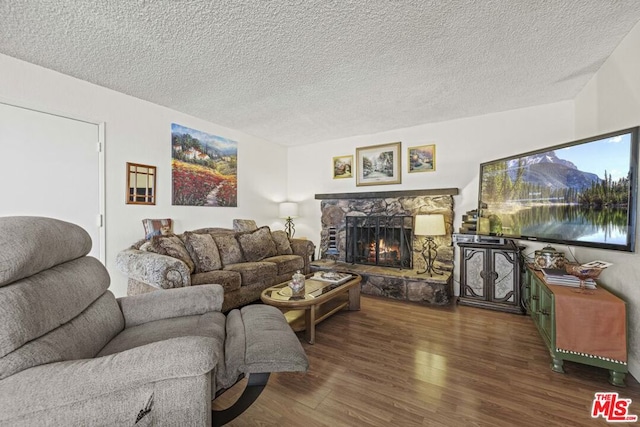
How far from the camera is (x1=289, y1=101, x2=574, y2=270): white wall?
11.2 ft

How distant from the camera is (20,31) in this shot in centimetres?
202

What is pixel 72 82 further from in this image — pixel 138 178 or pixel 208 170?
pixel 208 170

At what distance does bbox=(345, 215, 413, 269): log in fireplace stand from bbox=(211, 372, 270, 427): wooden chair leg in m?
3.35

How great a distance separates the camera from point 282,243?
14.1ft

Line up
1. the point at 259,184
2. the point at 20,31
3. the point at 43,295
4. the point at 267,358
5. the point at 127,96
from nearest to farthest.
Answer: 1. the point at 43,295
2. the point at 267,358
3. the point at 20,31
4. the point at 127,96
5. the point at 259,184

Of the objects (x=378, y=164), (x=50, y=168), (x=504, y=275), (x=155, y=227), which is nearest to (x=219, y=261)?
(x=155, y=227)

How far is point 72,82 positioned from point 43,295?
270cm

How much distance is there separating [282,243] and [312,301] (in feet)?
6.69

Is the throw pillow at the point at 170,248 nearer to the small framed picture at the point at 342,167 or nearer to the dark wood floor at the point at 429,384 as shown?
the dark wood floor at the point at 429,384

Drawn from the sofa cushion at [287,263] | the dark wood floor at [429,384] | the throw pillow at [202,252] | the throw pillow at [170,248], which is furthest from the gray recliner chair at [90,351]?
the sofa cushion at [287,263]

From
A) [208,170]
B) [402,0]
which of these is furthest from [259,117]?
[402,0]

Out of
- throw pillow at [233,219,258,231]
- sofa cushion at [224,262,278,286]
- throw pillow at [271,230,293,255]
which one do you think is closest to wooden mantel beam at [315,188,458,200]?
throw pillow at [271,230,293,255]

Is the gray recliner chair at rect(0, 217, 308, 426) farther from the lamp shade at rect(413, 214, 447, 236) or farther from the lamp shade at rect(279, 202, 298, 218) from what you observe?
the lamp shade at rect(279, 202, 298, 218)

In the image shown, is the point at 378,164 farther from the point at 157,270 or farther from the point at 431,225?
the point at 157,270
